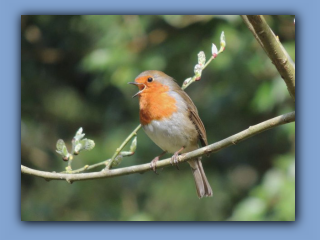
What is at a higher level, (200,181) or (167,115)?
(167,115)

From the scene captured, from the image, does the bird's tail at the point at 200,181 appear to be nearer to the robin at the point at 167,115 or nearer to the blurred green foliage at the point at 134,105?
the robin at the point at 167,115

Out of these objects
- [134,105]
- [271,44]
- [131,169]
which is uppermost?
[134,105]

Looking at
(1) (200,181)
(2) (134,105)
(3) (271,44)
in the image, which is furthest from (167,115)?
(2) (134,105)

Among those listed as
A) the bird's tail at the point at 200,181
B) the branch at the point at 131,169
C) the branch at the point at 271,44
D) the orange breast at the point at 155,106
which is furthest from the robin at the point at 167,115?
the branch at the point at 271,44

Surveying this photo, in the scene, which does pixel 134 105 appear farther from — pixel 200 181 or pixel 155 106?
pixel 155 106

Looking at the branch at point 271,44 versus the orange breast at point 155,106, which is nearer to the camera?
the branch at point 271,44

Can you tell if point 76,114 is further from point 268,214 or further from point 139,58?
point 268,214
